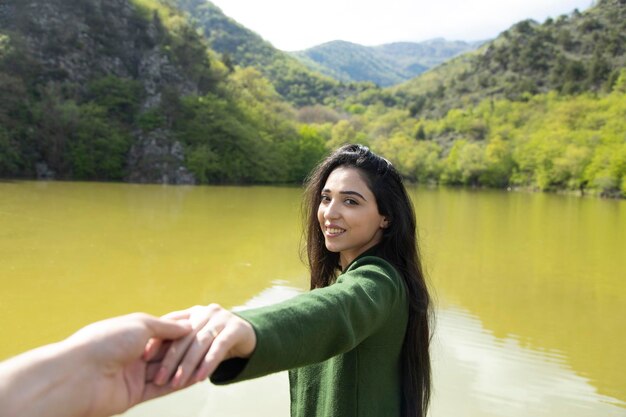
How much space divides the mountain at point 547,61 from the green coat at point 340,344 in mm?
70466

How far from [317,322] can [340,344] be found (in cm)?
11

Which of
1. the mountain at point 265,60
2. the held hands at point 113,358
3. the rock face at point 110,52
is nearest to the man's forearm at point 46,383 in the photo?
the held hands at point 113,358

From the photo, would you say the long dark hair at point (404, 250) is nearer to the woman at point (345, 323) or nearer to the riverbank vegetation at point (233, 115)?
the woman at point (345, 323)

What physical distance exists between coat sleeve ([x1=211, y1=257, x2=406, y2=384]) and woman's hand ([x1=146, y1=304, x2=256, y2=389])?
0.04 metres

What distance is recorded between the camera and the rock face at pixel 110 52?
37.5 metres

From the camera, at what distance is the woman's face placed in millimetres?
1620

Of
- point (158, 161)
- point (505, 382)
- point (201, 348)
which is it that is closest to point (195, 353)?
point (201, 348)

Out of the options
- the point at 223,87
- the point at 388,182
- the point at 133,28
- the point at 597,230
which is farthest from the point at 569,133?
the point at 388,182

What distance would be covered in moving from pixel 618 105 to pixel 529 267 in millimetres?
49328

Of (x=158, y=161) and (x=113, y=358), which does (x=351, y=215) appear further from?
(x=158, y=161)

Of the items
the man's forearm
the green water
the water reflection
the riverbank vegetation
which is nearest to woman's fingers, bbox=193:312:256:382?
the man's forearm

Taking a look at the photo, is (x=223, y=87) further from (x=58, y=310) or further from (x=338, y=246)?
(x=338, y=246)

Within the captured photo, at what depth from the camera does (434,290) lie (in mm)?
2906

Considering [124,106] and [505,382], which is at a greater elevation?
[124,106]
